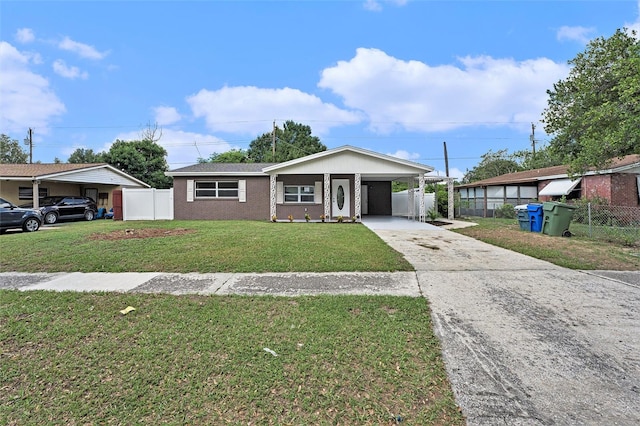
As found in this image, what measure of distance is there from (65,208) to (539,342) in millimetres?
22106

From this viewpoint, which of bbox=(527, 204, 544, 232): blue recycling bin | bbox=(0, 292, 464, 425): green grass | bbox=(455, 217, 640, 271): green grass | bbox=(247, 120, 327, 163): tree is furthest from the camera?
bbox=(247, 120, 327, 163): tree

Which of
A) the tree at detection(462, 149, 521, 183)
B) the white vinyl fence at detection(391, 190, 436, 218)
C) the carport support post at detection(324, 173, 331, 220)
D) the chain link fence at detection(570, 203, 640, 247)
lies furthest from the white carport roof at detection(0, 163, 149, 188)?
the tree at detection(462, 149, 521, 183)

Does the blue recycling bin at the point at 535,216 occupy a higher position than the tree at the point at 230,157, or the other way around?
the tree at the point at 230,157

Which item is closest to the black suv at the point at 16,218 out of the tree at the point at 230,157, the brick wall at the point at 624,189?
the brick wall at the point at 624,189

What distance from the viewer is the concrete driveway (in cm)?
226

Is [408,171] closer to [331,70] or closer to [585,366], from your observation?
[331,70]

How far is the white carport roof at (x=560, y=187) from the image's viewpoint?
17.6 meters

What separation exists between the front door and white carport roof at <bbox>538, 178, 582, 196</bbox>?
12084 mm

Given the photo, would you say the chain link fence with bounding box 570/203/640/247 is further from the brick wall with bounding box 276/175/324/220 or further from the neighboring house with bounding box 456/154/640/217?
the brick wall with bounding box 276/175/324/220

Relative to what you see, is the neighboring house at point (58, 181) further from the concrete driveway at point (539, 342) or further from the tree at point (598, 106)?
the tree at point (598, 106)

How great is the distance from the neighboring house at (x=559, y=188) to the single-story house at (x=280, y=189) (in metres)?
8.94

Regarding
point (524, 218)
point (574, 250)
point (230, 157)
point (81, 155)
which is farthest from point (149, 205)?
point (81, 155)

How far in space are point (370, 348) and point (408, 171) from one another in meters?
14.1

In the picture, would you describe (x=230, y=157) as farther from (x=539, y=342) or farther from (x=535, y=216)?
(x=539, y=342)
